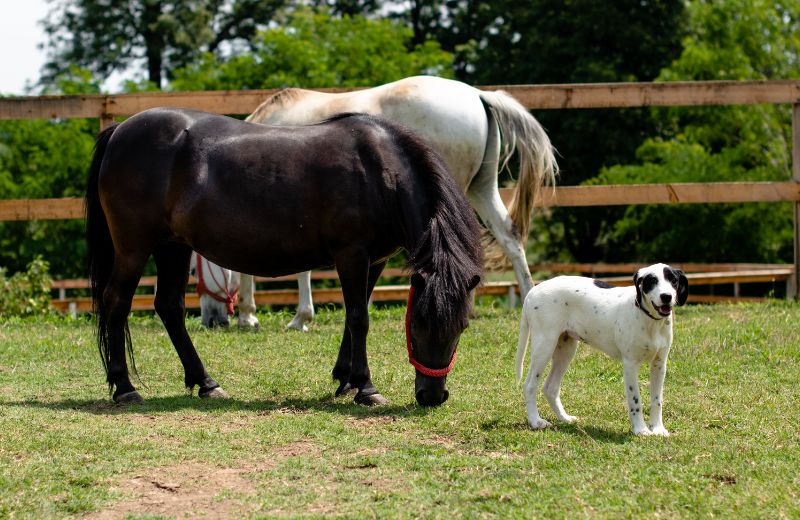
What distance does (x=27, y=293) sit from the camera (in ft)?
37.6

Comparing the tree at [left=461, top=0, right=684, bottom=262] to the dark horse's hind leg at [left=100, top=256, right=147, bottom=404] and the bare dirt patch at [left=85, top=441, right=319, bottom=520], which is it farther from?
the bare dirt patch at [left=85, top=441, right=319, bottom=520]

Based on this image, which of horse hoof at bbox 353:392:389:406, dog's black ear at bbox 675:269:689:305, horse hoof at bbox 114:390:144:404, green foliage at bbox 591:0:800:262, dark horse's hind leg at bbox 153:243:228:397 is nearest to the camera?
dog's black ear at bbox 675:269:689:305

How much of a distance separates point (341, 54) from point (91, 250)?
71.4 ft

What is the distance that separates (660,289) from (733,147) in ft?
57.7

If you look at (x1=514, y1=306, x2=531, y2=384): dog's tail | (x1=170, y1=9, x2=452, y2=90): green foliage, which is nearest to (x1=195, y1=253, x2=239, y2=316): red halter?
(x1=514, y1=306, x2=531, y2=384): dog's tail

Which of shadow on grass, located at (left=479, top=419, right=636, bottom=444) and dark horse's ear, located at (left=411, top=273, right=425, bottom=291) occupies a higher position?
dark horse's ear, located at (left=411, top=273, right=425, bottom=291)

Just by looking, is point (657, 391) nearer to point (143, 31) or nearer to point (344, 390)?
point (344, 390)

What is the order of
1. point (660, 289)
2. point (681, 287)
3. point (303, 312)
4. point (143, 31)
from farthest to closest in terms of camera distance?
point (143, 31), point (303, 312), point (681, 287), point (660, 289)

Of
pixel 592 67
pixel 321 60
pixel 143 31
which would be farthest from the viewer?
pixel 143 31

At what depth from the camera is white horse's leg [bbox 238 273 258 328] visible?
9.63 meters

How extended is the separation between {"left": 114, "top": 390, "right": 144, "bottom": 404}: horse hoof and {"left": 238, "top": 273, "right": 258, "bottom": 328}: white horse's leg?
130 inches

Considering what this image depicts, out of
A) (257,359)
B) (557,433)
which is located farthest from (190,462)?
(257,359)

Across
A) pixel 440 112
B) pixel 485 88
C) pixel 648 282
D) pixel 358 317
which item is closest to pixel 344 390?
pixel 358 317

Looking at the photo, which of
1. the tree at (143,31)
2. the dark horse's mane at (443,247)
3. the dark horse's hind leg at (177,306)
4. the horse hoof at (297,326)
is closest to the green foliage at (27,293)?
the horse hoof at (297,326)
